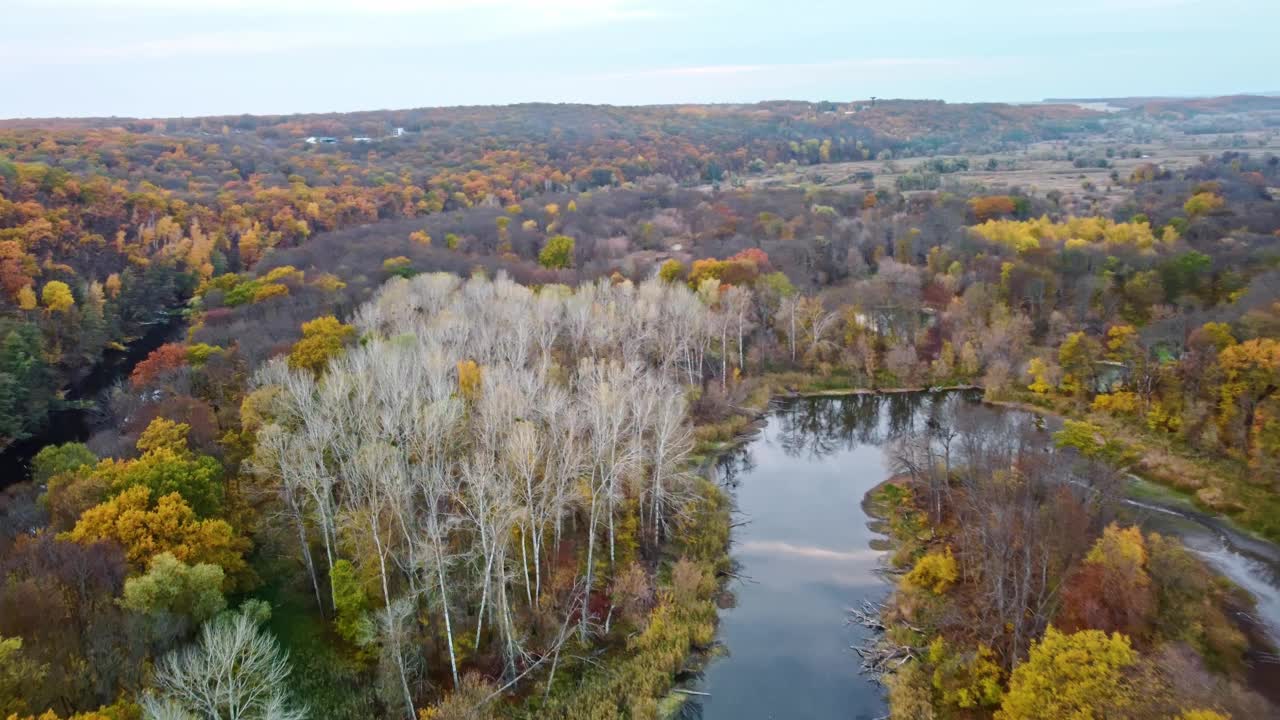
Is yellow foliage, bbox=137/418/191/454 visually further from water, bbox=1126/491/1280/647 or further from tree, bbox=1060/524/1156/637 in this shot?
water, bbox=1126/491/1280/647

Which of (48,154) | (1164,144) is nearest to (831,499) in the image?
(48,154)

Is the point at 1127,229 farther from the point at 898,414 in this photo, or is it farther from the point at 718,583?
the point at 718,583

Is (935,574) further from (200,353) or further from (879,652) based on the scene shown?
(200,353)

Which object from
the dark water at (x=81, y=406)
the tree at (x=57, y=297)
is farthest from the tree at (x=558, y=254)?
the tree at (x=57, y=297)

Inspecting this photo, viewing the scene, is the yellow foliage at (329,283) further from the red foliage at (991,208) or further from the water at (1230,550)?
the red foliage at (991,208)

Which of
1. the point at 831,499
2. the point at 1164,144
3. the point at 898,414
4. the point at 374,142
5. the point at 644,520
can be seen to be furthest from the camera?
the point at 1164,144

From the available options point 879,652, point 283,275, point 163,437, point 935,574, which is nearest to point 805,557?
point 935,574
